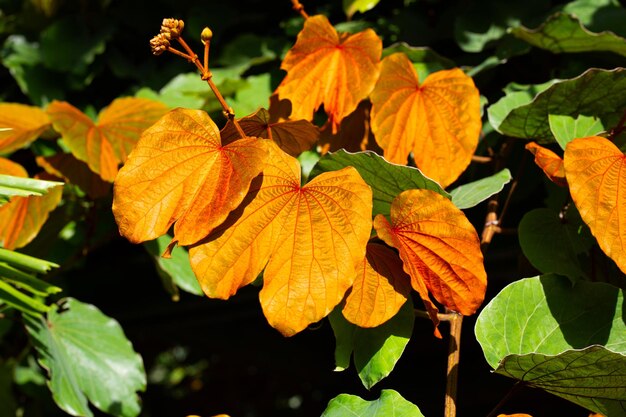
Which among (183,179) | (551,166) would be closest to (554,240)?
(551,166)

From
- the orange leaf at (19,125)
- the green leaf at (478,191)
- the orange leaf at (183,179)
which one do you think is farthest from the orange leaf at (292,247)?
the orange leaf at (19,125)

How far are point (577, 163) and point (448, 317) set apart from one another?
0.72 ft

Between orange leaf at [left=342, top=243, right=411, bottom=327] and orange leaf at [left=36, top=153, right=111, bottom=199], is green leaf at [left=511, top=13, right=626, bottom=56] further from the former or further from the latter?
orange leaf at [left=36, top=153, right=111, bottom=199]

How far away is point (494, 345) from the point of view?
783 mm

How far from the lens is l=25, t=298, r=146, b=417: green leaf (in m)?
1.08

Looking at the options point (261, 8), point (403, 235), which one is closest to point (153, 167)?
point (403, 235)

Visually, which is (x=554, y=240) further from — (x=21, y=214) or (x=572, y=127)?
(x=21, y=214)

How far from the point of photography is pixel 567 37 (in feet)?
3.51

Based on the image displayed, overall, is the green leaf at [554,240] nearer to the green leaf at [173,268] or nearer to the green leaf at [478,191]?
the green leaf at [478,191]

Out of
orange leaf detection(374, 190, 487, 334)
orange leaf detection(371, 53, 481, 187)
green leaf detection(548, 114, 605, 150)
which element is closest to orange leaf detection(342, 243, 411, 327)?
orange leaf detection(374, 190, 487, 334)

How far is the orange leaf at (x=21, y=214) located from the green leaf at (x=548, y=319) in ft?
2.05

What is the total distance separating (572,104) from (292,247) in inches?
16.5

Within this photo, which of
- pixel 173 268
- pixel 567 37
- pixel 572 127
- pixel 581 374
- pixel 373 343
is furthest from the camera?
pixel 173 268

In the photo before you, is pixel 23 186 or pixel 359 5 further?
pixel 359 5
